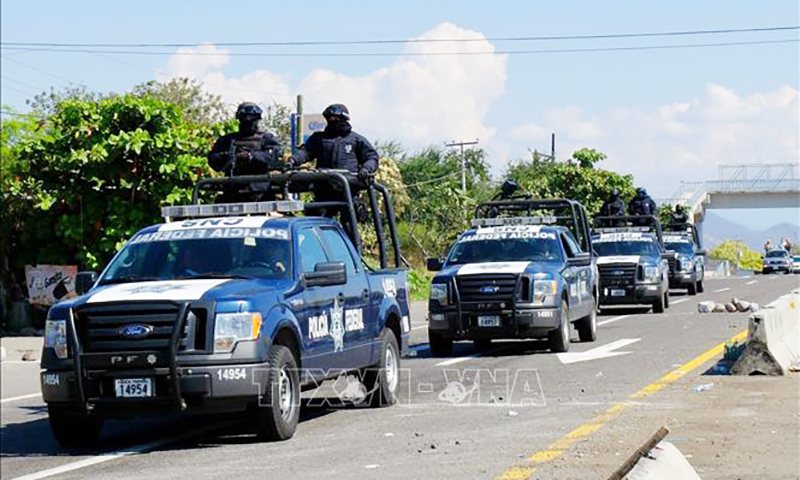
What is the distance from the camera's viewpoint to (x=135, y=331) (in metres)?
9.77

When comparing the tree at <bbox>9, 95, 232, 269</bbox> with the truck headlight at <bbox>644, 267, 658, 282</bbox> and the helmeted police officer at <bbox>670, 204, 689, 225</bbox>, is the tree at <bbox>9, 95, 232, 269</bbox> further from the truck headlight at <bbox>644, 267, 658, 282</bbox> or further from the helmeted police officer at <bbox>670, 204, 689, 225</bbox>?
the helmeted police officer at <bbox>670, 204, 689, 225</bbox>

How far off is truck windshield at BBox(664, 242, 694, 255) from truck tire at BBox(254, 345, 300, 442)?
94.8 ft

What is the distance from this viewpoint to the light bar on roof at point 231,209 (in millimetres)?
11945

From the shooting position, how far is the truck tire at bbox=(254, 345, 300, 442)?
10062 millimetres

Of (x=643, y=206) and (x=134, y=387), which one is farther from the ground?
(x=643, y=206)

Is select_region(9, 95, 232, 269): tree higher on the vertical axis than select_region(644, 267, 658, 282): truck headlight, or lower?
higher

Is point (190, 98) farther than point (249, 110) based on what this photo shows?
Yes

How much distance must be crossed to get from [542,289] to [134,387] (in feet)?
29.3

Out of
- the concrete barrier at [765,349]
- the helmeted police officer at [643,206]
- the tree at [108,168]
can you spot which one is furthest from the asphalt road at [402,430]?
the helmeted police officer at [643,206]

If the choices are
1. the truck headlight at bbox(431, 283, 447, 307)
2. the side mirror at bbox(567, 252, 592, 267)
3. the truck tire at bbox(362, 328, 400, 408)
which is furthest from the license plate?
the side mirror at bbox(567, 252, 592, 267)

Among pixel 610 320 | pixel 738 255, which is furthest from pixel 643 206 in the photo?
pixel 738 255

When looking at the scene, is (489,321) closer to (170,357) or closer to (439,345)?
(439,345)

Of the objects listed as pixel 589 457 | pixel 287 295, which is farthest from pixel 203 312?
pixel 589 457

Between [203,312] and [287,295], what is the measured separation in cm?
97
